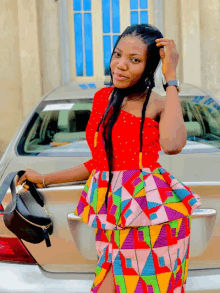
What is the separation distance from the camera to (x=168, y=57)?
1298 millimetres

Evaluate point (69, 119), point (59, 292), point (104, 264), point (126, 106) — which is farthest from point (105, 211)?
point (69, 119)

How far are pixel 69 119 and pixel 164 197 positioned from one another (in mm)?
1561

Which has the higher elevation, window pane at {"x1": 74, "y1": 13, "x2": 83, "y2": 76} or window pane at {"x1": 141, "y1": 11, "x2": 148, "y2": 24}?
window pane at {"x1": 141, "y1": 11, "x2": 148, "y2": 24}

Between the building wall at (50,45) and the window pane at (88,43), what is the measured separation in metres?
0.15

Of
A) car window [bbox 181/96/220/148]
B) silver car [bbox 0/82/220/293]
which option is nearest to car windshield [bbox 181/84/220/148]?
car window [bbox 181/96/220/148]

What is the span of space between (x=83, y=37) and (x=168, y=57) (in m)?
6.40

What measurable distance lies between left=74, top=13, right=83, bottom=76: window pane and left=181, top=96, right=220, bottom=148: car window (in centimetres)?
494

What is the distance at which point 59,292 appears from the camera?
163cm

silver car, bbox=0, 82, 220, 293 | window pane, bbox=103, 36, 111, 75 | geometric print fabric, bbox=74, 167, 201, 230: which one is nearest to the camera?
geometric print fabric, bbox=74, 167, 201, 230

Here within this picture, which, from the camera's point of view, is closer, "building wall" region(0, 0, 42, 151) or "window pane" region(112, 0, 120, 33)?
"building wall" region(0, 0, 42, 151)

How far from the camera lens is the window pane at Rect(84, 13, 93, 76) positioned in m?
7.38

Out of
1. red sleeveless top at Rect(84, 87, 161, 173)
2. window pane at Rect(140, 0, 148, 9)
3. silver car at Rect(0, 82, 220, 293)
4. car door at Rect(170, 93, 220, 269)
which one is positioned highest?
window pane at Rect(140, 0, 148, 9)

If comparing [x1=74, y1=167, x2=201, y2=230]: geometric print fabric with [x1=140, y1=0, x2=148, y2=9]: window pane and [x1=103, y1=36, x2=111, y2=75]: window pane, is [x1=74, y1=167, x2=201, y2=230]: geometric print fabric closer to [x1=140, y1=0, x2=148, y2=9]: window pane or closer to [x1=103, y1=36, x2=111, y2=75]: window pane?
[x1=103, y1=36, x2=111, y2=75]: window pane

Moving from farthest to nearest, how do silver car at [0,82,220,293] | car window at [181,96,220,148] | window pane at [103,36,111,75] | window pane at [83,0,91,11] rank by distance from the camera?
window pane at [103,36,111,75] → window pane at [83,0,91,11] → car window at [181,96,220,148] → silver car at [0,82,220,293]
